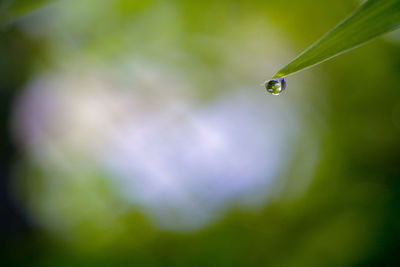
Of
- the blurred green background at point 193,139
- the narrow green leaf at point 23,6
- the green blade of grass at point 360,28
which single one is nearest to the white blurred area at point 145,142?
the blurred green background at point 193,139

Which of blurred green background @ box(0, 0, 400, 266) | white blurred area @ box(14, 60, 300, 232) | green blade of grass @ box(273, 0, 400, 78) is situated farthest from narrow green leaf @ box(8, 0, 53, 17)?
white blurred area @ box(14, 60, 300, 232)

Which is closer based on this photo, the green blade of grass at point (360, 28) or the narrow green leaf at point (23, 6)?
the green blade of grass at point (360, 28)

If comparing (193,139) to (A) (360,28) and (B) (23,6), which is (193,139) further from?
(A) (360,28)

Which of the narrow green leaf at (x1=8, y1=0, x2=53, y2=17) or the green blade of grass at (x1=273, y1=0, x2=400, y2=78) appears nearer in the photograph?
the green blade of grass at (x1=273, y1=0, x2=400, y2=78)

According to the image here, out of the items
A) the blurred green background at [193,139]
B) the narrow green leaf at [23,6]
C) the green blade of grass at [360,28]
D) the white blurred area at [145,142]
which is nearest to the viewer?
the green blade of grass at [360,28]

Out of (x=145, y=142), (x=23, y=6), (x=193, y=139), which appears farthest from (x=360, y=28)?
(x=145, y=142)

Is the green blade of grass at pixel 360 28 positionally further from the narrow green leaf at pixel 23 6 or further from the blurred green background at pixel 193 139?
the blurred green background at pixel 193 139

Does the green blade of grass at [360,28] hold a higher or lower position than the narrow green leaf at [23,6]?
lower

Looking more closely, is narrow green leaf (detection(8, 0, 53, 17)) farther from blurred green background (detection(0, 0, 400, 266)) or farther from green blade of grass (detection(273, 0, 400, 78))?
blurred green background (detection(0, 0, 400, 266))
